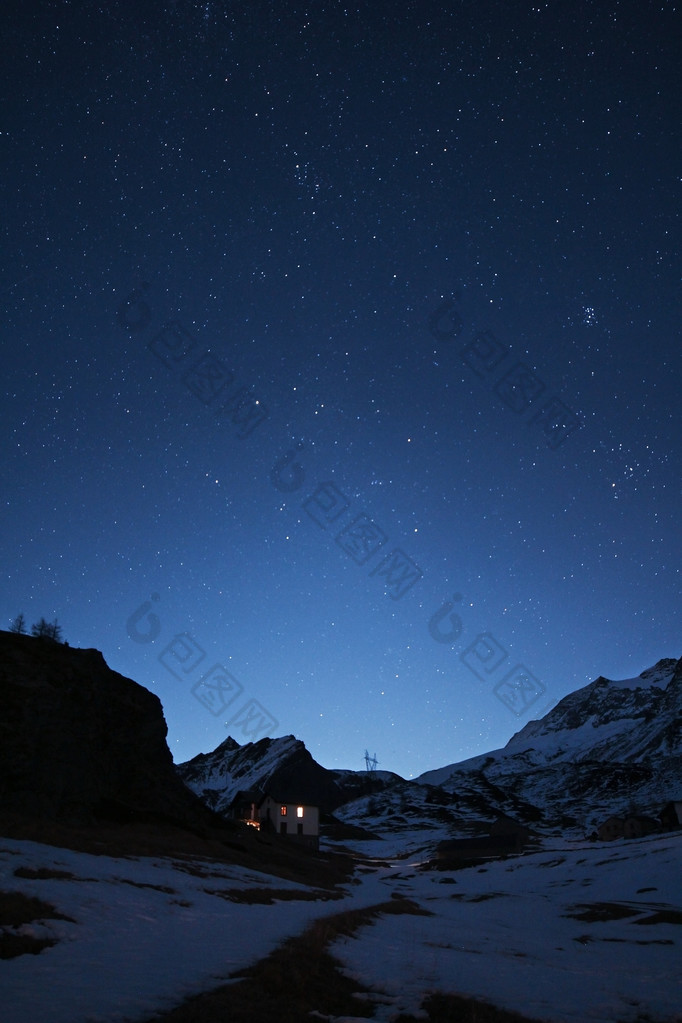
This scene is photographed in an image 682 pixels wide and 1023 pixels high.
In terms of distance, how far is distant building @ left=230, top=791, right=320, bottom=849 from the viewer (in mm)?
92000

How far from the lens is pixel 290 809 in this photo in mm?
94188

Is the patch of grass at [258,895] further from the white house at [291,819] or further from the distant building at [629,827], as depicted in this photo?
the distant building at [629,827]

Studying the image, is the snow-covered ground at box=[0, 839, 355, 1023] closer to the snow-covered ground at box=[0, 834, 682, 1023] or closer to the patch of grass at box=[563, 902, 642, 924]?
the snow-covered ground at box=[0, 834, 682, 1023]

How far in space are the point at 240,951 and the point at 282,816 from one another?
3587 inches

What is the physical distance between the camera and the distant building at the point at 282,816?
92.0 metres

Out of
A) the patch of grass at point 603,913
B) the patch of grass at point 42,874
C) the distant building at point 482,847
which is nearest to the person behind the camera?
the patch of grass at point 42,874

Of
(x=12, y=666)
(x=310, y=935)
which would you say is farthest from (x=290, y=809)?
(x=310, y=935)

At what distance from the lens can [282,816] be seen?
93125 mm

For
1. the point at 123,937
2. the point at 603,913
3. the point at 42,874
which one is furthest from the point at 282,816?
the point at 123,937

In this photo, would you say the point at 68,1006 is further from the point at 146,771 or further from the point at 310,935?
the point at 146,771

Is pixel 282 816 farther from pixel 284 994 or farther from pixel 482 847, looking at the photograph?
pixel 284 994

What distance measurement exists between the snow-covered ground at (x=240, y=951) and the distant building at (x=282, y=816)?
64.8m

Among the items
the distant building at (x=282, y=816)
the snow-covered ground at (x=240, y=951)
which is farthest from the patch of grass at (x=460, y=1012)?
the distant building at (x=282, y=816)

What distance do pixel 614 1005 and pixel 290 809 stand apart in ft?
310
